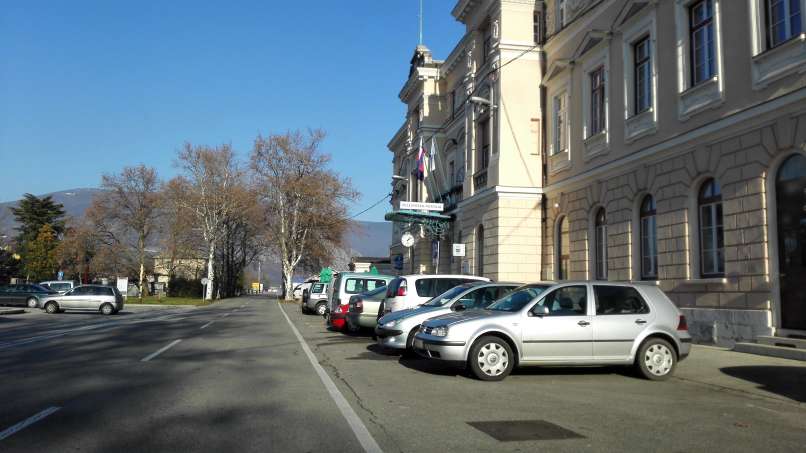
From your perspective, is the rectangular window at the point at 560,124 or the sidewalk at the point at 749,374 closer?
the sidewalk at the point at 749,374

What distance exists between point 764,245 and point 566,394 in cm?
734

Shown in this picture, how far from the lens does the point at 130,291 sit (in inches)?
3095

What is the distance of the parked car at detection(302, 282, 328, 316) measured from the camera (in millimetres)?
31078

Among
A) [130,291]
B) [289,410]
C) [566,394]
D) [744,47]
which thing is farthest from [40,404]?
[130,291]

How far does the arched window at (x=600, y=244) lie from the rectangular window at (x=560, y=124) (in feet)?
11.3

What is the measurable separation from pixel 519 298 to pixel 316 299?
21295 millimetres

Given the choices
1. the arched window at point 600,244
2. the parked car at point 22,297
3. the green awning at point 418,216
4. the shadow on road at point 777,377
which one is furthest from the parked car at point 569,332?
the parked car at point 22,297

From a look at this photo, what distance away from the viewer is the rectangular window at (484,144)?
93.9ft

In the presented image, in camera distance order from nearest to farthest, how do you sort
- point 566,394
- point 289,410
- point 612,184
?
1. point 289,410
2. point 566,394
3. point 612,184

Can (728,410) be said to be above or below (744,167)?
below

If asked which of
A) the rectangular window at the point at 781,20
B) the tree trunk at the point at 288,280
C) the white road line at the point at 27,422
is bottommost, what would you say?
the white road line at the point at 27,422

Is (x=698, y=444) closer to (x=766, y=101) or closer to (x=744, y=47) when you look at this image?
(x=766, y=101)

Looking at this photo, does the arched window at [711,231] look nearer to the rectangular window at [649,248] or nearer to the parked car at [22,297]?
the rectangular window at [649,248]

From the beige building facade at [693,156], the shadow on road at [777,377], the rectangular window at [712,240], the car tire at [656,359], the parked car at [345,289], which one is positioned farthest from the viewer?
the parked car at [345,289]
